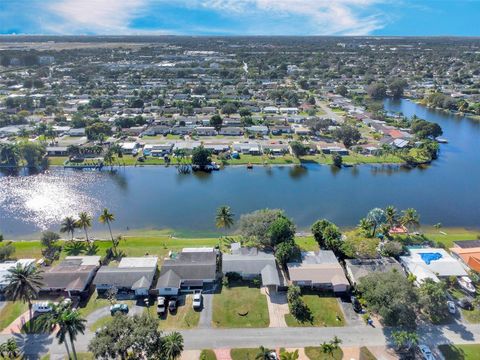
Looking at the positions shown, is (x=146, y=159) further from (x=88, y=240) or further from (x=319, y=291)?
(x=319, y=291)

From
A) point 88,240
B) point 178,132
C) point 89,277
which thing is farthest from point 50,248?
point 178,132

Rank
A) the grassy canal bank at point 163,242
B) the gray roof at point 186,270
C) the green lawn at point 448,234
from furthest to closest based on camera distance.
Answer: the green lawn at point 448,234 < the grassy canal bank at point 163,242 < the gray roof at point 186,270

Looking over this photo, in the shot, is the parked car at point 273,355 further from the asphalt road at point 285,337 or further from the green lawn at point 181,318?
the green lawn at point 181,318

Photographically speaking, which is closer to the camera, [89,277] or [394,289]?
[394,289]

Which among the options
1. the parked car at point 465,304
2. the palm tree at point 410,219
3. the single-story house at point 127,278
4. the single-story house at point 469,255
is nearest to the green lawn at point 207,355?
the single-story house at point 127,278

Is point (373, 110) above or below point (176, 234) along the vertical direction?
above

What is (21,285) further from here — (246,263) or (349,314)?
(349,314)
